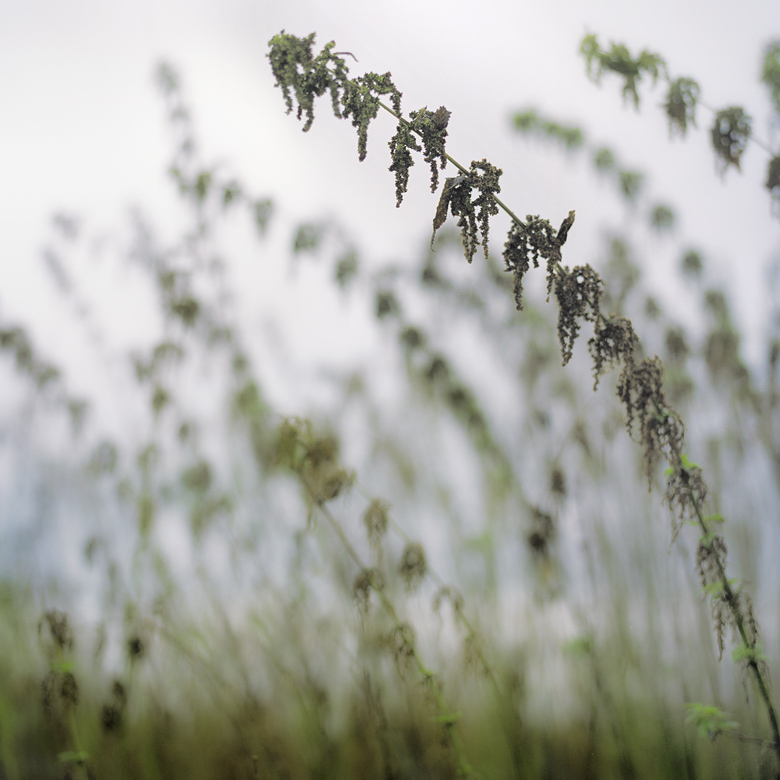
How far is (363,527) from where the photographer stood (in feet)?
3.43

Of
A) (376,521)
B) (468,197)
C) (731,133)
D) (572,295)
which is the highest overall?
(731,133)

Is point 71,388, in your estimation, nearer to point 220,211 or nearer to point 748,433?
point 220,211

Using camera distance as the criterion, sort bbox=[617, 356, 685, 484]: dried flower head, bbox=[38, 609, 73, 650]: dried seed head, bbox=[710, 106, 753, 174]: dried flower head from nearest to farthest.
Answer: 1. bbox=[617, 356, 685, 484]: dried flower head
2. bbox=[710, 106, 753, 174]: dried flower head
3. bbox=[38, 609, 73, 650]: dried seed head

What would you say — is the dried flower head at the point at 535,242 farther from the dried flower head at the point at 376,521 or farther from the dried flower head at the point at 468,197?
the dried flower head at the point at 376,521

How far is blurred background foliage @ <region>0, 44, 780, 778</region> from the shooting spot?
100 cm

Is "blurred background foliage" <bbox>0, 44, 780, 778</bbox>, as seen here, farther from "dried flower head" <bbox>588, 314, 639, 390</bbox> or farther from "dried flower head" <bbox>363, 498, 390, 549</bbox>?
"dried flower head" <bbox>588, 314, 639, 390</bbox>

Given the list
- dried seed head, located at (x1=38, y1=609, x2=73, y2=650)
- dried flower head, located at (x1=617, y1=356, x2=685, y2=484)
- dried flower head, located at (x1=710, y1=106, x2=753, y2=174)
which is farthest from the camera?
dried seed head, located at (x1=38, y1=609, x2=73, y2=650)

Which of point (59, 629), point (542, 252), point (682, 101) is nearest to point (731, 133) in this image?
point (682, 101)

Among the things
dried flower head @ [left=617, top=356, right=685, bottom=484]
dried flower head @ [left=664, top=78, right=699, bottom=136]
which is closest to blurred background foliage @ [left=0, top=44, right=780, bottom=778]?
dried flower head @ [left=664, top=78, right=699, bottom=136]

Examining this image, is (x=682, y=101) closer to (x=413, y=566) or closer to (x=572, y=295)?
(x=572, y=295)

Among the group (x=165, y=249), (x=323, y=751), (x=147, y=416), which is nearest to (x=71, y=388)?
(x=147, y=416)

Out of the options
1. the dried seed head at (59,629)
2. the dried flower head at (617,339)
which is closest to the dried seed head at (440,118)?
the dried flower head at (617,339)

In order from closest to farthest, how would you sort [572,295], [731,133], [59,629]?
1. [572,295]
2. [731,133]
3. [59,629]

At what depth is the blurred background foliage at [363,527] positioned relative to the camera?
996 millimetres
